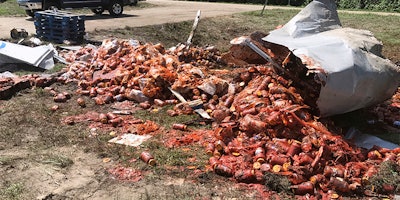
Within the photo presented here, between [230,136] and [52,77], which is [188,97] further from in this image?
[52,77]

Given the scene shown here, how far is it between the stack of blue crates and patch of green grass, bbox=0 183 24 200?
8.30 metres

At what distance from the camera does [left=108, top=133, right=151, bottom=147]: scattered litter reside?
605 cm

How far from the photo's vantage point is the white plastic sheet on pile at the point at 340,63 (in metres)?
5.70

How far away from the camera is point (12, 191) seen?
4.64m

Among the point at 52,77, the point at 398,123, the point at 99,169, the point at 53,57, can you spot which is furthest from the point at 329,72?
the point at 53,57

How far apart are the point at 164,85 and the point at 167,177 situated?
3.15 meters

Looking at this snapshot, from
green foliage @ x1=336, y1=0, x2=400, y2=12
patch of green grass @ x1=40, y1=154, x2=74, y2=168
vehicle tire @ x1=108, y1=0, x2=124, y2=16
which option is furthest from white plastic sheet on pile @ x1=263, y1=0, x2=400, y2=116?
green foliage @ x1=336, y1=0, x2=400, y2=12

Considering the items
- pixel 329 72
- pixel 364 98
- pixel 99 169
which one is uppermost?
pixel 329 72

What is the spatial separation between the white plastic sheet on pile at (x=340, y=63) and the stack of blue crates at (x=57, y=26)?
7608mm

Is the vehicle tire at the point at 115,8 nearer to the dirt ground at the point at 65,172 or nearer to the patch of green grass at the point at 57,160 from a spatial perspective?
the dirt ground at the point at 65,172

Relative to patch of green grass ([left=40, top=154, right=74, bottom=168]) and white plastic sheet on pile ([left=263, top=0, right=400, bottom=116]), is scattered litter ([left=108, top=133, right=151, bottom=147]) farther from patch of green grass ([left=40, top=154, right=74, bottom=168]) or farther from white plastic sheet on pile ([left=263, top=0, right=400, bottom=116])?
white plastic sheet on pile ([left=263, top=0, right=400, bottom=116])

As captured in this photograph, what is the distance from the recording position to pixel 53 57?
34.1 feet

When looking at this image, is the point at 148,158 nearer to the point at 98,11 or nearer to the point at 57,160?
the point at 57,160

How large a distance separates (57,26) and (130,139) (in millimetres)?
7496
